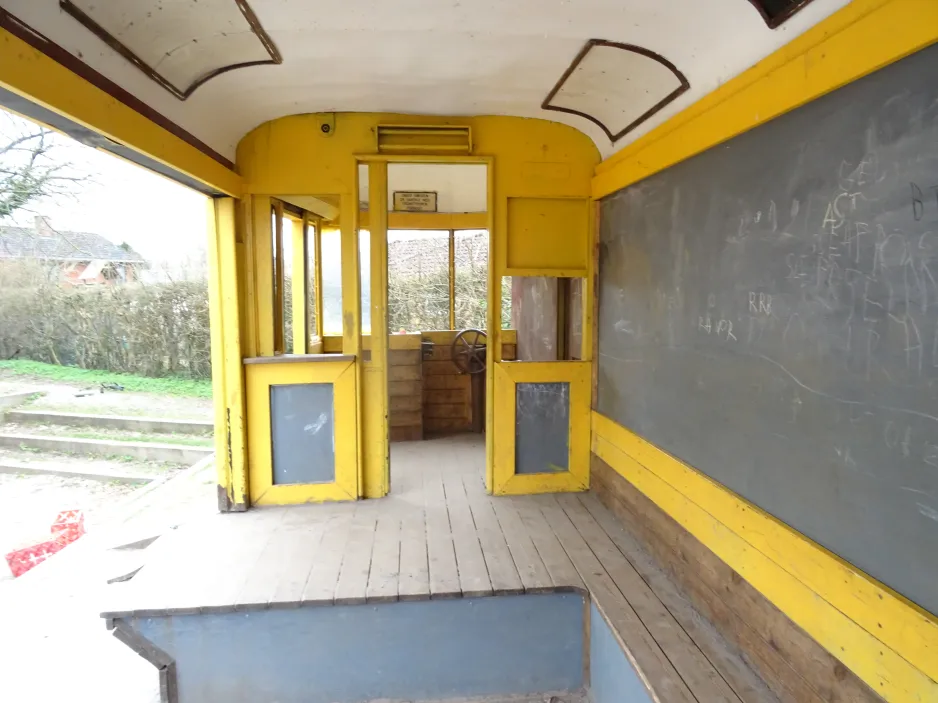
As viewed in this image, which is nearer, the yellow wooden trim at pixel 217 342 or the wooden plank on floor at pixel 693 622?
the wooden plank on floor at pixel 693 622

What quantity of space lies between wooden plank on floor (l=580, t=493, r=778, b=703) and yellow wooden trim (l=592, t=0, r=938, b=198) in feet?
6.13

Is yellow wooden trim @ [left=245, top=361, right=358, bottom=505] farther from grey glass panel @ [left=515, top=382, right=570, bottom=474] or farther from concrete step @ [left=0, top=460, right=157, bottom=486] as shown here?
concrete step @ [left=0, top=460, right=157, bottom=486]

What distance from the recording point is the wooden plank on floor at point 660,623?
1.74m

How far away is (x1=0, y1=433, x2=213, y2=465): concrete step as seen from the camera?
7.53 m

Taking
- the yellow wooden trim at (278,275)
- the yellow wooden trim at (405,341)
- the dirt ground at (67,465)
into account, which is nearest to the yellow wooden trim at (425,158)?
the yellow wooden trim at (278,275)

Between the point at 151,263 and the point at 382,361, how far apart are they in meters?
10.3

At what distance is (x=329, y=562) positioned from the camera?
2.59m

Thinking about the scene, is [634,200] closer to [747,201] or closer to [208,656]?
[747,201]

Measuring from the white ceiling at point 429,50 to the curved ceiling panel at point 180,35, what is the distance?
3 centimetres

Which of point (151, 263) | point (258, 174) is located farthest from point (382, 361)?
point (151, 263)

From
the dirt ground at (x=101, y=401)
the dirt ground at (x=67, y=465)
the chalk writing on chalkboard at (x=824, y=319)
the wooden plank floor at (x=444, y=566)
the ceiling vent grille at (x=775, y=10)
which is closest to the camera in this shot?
the chalk writing on chalkboard at (x=824, y=319)

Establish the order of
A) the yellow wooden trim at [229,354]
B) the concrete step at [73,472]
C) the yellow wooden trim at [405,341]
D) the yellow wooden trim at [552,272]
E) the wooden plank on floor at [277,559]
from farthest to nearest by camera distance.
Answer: the concrete step at [73,472]
the yellow wooden trim at [405,341]
the yellow wooden trim at [552,272]
the yellow wooden trim at [229,354]
the wooden plank on floor at [277,559]

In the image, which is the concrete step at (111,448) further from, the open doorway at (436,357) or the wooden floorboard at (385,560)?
the wooden floorboard at (385,560)

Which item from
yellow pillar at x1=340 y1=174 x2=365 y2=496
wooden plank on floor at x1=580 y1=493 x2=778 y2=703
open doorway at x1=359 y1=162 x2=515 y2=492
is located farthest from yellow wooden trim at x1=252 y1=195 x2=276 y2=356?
wooden plank on floor at x1=580 y1=493 x2=778 y2=703
